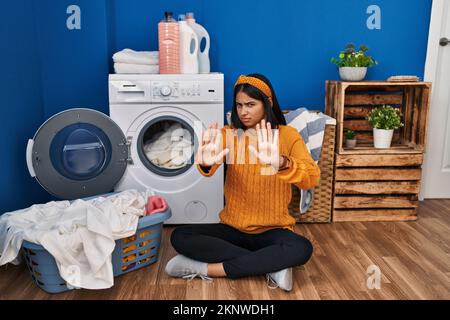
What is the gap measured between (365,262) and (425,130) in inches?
37.9

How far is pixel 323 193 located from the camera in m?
2.45

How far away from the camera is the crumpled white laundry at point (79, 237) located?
1.57m

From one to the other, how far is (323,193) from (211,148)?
108 cm

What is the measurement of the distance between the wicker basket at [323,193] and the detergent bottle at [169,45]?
2.91 ft

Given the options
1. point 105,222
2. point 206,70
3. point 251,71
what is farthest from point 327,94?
point 105,222

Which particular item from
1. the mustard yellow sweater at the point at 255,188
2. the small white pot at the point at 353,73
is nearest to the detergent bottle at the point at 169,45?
the mustard yellow sweater at the point at 255,188

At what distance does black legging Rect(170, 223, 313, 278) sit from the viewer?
5.57ft

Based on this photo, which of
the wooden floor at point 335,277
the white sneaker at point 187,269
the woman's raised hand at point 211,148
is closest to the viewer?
the woman's raised hand at point 211,148

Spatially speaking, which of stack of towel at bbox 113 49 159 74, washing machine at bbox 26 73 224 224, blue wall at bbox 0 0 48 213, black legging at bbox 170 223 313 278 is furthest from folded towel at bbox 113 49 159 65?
black legging at bbox 170 223 313 278

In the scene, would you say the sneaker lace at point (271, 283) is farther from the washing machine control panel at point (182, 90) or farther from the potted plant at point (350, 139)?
the potted plant at point (350, 139)

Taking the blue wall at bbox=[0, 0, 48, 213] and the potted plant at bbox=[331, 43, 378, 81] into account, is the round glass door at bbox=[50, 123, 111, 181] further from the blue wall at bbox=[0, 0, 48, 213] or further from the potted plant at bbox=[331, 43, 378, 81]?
the potted plant at bbox=[331, 43, 378, 81]

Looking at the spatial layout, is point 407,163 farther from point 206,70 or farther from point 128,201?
point 128,201

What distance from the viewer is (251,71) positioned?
2.75m

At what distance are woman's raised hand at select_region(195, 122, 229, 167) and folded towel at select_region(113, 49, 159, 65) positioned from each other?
0.96 meters
